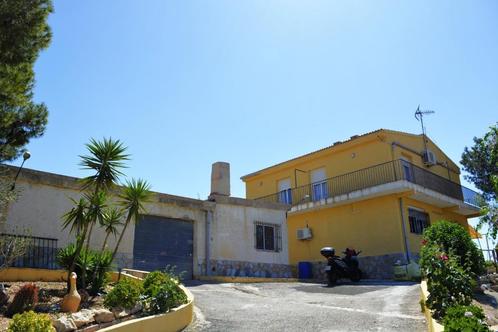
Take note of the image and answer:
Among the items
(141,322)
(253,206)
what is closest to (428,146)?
(253,206)

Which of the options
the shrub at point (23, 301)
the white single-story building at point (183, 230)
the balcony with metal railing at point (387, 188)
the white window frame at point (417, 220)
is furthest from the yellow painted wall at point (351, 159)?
the shrub at point (23, 301)

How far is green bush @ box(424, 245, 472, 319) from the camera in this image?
23.8ft

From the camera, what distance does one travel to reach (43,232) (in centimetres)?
1238

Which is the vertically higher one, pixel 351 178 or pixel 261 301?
pixel 351 178

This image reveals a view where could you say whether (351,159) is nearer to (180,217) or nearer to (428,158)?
(428,158)

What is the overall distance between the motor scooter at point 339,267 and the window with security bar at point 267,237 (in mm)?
2320

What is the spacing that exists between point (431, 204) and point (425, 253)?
16.3 meters

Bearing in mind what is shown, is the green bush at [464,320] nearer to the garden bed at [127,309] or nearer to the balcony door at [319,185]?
the garden bed at [127,309]

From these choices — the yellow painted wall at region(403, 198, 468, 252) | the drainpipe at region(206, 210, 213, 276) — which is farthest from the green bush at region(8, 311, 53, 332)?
the yellow painted wall at region(403, 198, 468, 252)

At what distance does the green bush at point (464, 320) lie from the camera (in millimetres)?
5262

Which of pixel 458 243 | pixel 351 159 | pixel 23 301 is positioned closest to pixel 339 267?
pixel 458 243

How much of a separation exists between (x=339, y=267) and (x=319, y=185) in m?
8.95

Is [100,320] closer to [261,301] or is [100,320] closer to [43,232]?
[261,301]

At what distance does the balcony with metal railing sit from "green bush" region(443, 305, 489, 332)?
14.5 meters
